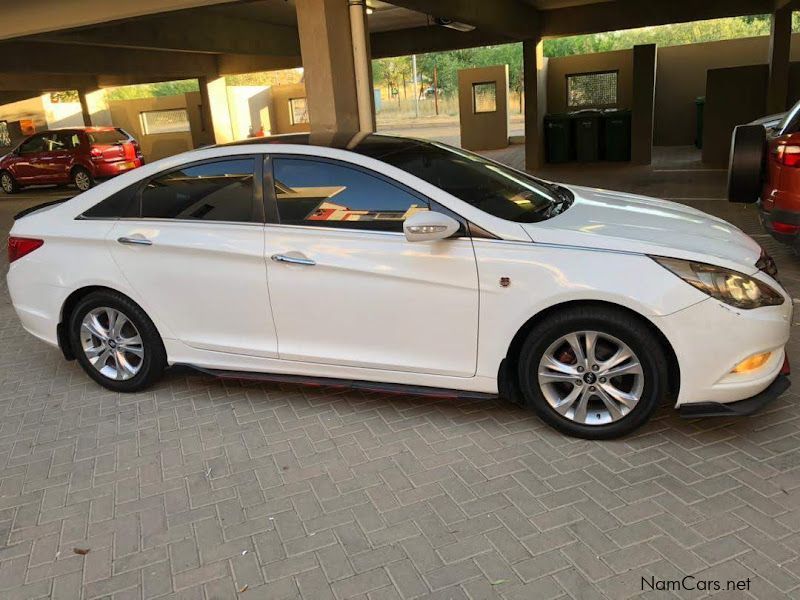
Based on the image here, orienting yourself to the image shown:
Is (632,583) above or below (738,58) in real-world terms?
below

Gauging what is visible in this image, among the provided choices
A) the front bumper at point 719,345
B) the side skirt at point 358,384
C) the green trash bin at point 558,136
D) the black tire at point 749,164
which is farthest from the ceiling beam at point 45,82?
the front bumper at point 719,345

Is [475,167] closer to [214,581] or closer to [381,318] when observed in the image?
[381,318]

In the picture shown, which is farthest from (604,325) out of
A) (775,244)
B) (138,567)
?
(775,244)

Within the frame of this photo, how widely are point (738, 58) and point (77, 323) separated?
21195 millimetres

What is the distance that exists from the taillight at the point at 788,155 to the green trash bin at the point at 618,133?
11.4 m

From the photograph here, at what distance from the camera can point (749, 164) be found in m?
6.36

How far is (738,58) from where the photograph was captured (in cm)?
2006

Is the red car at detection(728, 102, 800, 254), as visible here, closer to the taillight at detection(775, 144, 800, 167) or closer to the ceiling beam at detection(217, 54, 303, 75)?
the taillight at detection(775, 144, 800, 167)

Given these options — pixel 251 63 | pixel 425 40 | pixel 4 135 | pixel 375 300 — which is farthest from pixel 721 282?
pixel 4 135

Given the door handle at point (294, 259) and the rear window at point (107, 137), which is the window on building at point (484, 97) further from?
the door handle at point (294, 259)

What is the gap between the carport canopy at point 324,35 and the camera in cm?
711

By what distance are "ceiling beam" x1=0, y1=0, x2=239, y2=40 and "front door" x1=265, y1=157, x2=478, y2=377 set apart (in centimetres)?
654

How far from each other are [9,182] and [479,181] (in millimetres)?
19446

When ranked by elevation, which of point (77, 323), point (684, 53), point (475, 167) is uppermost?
point (684, 53)
